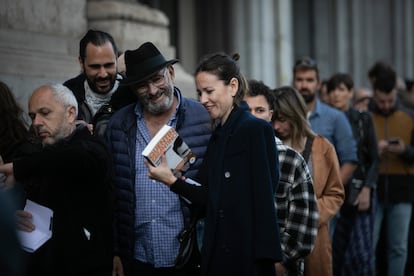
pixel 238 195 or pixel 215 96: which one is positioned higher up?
pixel 215 96

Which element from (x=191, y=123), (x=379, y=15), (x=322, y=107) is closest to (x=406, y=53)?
(x=379, y=15)

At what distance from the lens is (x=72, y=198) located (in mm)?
4215

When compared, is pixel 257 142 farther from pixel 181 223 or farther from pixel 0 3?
pixel 0 3

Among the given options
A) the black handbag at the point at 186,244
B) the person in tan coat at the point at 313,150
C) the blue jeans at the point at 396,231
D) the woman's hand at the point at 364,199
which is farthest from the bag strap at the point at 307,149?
the blue jeans at the point at 396,231

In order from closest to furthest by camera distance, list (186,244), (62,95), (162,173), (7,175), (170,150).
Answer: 1. (7,175)
2. (162,173)
3. (170,150)
4. (62,95)
5. (186,244)

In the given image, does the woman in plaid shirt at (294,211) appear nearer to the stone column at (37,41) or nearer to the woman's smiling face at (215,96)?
the woman's smiling face at (215,96)

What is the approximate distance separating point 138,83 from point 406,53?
11.5 m

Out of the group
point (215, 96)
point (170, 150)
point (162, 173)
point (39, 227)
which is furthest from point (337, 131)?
point (39, 227)

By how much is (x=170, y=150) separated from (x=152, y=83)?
579 mm

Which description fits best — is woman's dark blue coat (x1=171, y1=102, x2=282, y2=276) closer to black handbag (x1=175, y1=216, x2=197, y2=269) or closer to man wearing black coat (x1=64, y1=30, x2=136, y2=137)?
black handbag (x1=175, y1=216, x2=197, y2=269)

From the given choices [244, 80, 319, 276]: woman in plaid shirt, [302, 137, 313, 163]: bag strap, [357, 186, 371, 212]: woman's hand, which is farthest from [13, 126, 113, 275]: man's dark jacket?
[357, 186, 371, 212]: woman's hand

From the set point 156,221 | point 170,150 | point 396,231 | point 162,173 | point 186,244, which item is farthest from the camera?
point 396,231

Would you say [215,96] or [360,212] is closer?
[215,96]

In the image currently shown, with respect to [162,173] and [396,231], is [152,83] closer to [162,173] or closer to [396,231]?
[162,173]
